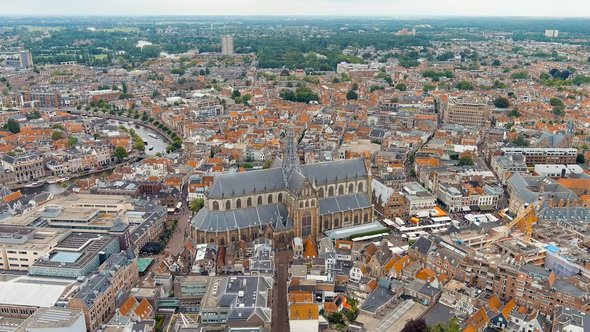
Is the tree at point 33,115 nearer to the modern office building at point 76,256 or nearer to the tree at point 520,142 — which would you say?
the modern office building at point 76,256

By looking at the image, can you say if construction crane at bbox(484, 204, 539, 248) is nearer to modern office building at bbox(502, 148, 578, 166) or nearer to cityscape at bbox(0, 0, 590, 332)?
cityscape at bbox(0, 0, 590, 332)

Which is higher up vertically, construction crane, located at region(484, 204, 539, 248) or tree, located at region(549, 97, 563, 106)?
tree, located at region(549, 97, 563, 106)

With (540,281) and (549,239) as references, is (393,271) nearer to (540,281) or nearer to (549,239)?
(540,281)

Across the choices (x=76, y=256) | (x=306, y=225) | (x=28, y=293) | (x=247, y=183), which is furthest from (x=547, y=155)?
(x=28, y=293)

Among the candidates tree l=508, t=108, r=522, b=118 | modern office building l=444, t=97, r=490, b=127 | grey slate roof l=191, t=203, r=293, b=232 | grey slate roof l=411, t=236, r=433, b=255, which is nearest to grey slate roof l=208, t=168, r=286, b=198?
grey slate roof l=191, t=203, r=293, b=232

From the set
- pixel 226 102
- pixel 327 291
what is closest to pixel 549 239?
pixel 327 291
